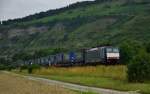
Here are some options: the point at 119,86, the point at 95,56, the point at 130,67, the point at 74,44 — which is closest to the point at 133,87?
the point at 119,86

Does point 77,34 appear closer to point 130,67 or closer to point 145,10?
point 145,10

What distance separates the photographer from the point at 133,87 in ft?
113

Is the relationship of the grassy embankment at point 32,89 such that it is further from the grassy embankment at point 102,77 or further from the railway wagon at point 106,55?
the railway wagon at point 106,55

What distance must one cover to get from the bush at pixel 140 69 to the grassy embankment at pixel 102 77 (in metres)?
0.79

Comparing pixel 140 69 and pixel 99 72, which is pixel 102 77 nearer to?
pixel 99 72

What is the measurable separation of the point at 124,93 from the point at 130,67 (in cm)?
945

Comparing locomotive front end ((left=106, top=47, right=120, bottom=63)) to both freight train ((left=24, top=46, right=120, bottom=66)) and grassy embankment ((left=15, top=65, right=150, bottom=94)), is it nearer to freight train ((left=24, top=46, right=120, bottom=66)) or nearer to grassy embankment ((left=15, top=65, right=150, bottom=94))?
freight train ((left=24, top=46, right=120, bottom=66))

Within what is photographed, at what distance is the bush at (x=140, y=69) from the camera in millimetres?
39594

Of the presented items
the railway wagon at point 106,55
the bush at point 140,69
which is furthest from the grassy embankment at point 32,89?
the railway wagon at point 106,55

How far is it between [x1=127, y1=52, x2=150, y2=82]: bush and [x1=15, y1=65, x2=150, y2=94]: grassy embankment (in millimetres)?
794

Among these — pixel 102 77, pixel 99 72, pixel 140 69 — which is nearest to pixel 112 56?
pixel 99 72

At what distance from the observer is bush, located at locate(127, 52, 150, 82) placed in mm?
39594

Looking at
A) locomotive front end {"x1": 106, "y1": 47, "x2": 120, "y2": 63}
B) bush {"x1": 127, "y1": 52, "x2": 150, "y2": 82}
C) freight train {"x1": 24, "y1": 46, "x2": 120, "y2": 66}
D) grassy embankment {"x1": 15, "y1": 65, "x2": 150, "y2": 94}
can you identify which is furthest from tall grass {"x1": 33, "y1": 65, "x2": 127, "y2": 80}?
locomotive front end {"x1": 106, "y1": 47, "x2": 120, "y2": 63}

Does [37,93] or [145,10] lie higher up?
[145,10]
